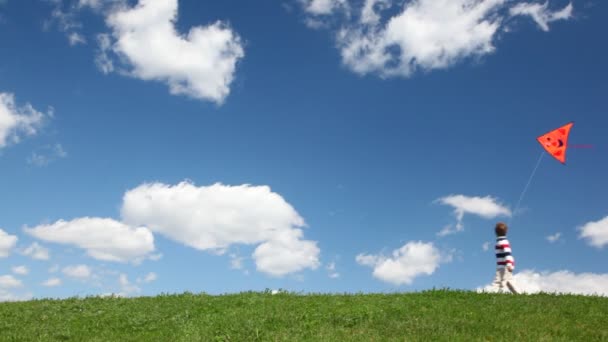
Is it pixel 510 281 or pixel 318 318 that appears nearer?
pixel 318 318

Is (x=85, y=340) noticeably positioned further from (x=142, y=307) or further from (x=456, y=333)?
(x=456, y=333)

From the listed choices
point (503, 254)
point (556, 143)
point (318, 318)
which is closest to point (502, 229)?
point (503, 254)

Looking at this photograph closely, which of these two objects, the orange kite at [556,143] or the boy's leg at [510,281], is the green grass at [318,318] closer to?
the boy's leg at [510,281]

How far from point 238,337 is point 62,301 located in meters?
10.3

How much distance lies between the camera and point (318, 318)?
17.5 m

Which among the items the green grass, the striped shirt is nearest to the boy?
the striped shirt

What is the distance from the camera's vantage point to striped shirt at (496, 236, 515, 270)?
21688mm

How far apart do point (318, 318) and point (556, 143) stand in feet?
46.3

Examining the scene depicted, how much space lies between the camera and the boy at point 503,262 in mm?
21734

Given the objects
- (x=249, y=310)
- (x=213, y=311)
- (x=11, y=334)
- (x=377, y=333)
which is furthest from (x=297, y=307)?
(x=11, y=334)

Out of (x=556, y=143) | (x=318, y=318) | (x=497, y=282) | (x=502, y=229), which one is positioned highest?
(x=556, y=143)

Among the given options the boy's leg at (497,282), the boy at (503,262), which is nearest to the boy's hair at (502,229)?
the boy at (503,262)

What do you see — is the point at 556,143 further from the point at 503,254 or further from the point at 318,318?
the point at 318,318

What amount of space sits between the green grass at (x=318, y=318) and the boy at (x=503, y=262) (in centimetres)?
126
